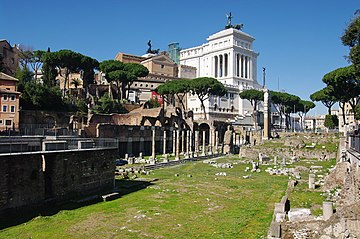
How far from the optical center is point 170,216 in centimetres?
1498

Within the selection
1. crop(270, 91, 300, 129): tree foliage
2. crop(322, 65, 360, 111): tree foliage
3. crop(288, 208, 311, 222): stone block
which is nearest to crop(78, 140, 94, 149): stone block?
crop(288, 208, 311, 222): stone block

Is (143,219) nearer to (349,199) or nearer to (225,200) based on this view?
(225,200)

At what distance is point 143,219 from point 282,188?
10807mm

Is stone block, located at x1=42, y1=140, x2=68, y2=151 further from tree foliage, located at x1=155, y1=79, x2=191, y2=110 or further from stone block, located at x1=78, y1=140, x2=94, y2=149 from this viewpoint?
tree foliage, located at x1=155, y1=79, x2=191, y2=110

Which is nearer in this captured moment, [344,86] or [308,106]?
[344,86]

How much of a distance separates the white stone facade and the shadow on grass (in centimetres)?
5609

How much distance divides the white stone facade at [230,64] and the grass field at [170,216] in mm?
55516

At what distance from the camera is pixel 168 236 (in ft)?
40.4

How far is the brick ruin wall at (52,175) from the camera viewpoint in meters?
13.8

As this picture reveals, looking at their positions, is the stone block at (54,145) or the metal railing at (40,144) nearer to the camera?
the metal railing at (40,144)

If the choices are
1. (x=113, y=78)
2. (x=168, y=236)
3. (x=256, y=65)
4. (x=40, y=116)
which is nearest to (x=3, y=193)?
(x=168, y=236)

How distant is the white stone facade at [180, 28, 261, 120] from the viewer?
78250mm

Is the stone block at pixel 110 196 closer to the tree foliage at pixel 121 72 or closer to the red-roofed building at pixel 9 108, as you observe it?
the red-roofed building at pixel 9 108

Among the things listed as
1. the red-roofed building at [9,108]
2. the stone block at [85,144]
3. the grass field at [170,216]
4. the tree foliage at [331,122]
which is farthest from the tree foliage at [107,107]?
the tree foliage at [331,122]
